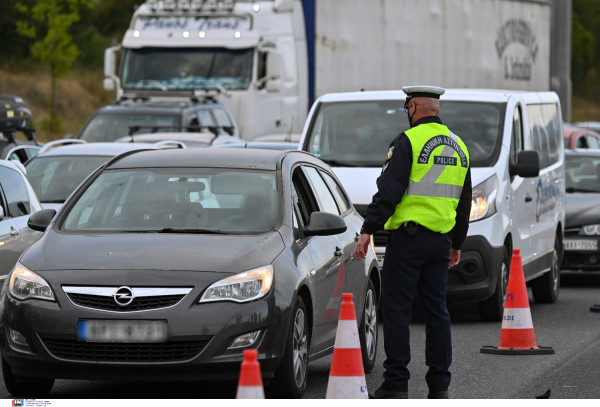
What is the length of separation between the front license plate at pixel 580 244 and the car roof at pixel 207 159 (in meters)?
8.63

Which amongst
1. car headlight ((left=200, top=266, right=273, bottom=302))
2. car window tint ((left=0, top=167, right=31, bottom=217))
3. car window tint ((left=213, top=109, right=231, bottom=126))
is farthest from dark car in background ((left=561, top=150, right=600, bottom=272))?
car headlight ((left=200, top=266, right=273, bottom=302))

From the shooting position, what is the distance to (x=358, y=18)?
92.0 ft

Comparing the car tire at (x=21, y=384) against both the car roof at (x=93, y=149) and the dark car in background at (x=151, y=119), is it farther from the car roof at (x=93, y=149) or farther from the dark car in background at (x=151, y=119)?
the dark car in background at (x=151, y=119)

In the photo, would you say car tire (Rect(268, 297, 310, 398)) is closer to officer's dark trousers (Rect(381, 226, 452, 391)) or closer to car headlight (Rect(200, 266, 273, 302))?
car headlight (Rect(200, 266, 273, 302))

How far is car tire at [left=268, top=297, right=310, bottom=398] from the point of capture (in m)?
8.20

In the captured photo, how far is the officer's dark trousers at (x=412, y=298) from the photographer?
8227 millimetres

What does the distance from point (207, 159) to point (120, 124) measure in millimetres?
14225

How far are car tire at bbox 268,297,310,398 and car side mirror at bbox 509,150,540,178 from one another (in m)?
5.35

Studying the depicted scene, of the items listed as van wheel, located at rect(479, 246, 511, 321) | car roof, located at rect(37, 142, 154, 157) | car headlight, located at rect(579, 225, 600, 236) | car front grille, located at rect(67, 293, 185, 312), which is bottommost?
car headlight, located at rect(579, 225, 600, 236)

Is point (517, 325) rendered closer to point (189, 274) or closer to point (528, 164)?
point (528, 164)

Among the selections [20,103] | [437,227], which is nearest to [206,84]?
[20,103]

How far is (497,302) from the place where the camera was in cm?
1362

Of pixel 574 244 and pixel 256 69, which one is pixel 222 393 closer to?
pixel 574 244
